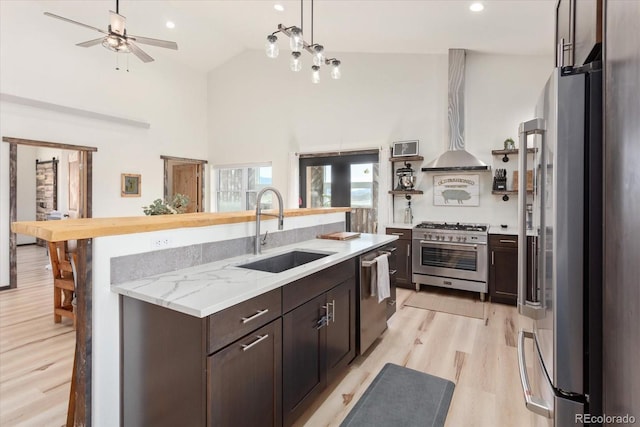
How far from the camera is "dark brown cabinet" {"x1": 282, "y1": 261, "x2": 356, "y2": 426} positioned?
1688 mm

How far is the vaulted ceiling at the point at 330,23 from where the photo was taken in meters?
3.33

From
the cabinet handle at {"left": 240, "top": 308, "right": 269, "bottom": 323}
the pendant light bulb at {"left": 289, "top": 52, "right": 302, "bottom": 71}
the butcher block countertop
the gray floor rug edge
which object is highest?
the pendant light bulb at {"left": 289, "top": 52, "right": 302, "bottom": 71}

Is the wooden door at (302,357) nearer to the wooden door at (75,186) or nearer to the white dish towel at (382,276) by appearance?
the white dish towel at (382,276)

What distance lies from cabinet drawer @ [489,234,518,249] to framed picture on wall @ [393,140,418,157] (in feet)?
5.38

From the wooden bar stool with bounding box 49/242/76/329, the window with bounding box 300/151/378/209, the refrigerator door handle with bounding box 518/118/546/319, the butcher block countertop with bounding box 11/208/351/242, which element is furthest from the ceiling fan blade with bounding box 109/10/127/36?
the refrigerator door handle with bounding box 518/118/546/319

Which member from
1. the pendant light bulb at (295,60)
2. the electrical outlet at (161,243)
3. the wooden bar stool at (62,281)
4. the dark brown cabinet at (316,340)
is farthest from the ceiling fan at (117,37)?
the dark brown cabinet at (316,340)

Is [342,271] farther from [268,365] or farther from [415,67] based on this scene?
[415,67]

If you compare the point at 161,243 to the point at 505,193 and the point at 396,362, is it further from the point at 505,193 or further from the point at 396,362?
the point at 505,193

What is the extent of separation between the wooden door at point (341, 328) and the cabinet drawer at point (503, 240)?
8.19 feet

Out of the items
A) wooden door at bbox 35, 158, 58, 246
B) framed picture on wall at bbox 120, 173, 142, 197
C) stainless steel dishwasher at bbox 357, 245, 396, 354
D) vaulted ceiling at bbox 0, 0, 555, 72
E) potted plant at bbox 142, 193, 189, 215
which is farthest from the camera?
wooden door at bbox 35, 158, 58, 246

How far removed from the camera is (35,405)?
2.06 metres

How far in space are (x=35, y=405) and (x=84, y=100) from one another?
16.2 feet

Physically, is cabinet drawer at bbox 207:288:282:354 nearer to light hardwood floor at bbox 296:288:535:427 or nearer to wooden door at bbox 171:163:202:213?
light hardwood floor at bbox 296:288:535:427

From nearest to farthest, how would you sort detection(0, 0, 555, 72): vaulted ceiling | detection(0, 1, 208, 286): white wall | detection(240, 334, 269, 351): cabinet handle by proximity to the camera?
detection(240, 334, 269, 351): cabinet handle, detection(0, 0, 555, 72): vaulted ceiling, detection(0, 1, 208, 286): white wall
